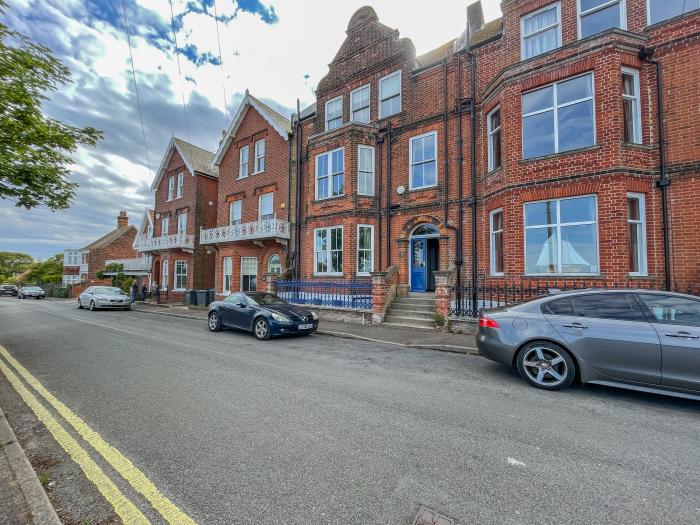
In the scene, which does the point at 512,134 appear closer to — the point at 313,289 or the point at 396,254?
the point at 396,254

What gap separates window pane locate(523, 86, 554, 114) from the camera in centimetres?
1005

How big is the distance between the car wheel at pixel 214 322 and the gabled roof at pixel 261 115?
11.4 metres

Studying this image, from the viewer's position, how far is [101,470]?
2932 millimetres

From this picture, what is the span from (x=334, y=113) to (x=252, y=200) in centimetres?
712

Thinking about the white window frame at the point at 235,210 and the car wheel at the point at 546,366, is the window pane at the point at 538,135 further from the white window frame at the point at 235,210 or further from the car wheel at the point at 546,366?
the white window frame at the point at 235,210

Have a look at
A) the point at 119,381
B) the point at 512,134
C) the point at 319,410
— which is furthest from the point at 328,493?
the point at 512,134

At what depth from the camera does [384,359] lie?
7.15 m

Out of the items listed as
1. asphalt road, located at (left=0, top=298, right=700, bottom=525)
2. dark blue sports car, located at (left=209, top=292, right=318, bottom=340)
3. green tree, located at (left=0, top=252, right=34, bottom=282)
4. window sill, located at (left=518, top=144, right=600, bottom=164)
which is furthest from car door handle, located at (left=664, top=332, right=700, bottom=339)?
green tree, located at (left=0, top=252, right=34, bottom=282)

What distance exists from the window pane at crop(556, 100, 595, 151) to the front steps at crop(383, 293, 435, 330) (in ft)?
20.5

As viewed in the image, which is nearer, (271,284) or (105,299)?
(271,284)

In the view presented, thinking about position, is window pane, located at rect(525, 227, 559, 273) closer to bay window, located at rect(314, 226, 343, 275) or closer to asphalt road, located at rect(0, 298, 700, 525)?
asphalt road, located at rect(0, 298, 700, 525)

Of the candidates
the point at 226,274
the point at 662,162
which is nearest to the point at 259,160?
the point at 226,274

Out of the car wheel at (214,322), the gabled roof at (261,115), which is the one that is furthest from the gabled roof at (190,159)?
the car wheel at (214,322)

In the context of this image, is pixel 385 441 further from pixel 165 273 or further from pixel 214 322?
pixel 165 273
